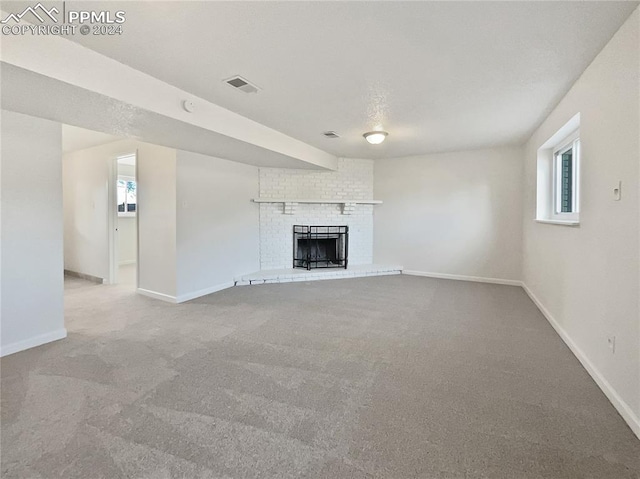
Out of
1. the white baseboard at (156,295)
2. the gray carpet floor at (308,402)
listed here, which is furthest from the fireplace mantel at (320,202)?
the gray carpet floor at (308,402)

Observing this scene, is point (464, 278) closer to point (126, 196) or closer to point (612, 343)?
point (612, 343)

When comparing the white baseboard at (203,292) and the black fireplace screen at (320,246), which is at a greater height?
the black fireplace screen at (320,246)

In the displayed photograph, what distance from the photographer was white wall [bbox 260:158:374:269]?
585 cm

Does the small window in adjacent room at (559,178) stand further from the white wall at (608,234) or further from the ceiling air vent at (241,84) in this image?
the ceiling air vent at (241,84)

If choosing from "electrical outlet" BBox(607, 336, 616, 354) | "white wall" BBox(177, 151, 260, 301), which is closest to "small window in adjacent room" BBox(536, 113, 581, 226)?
"electrical outlet" BBox(607, 336, 616, 354)

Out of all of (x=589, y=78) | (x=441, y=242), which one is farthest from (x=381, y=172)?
(x=589, y=78)

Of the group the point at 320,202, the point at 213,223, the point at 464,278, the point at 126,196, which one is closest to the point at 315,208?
the point at 320,202

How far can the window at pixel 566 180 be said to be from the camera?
330 centimetres

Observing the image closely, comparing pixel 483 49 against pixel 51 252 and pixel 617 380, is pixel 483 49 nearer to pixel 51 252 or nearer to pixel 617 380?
pixel 617 380

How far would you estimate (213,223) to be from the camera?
477 centimetres

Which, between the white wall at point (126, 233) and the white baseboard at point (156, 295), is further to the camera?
the white wall at point (126, 233)

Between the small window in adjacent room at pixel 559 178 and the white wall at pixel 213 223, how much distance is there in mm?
4178

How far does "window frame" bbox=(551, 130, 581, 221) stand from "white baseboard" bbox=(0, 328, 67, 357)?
4812 millimetres

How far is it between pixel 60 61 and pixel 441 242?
550cm
